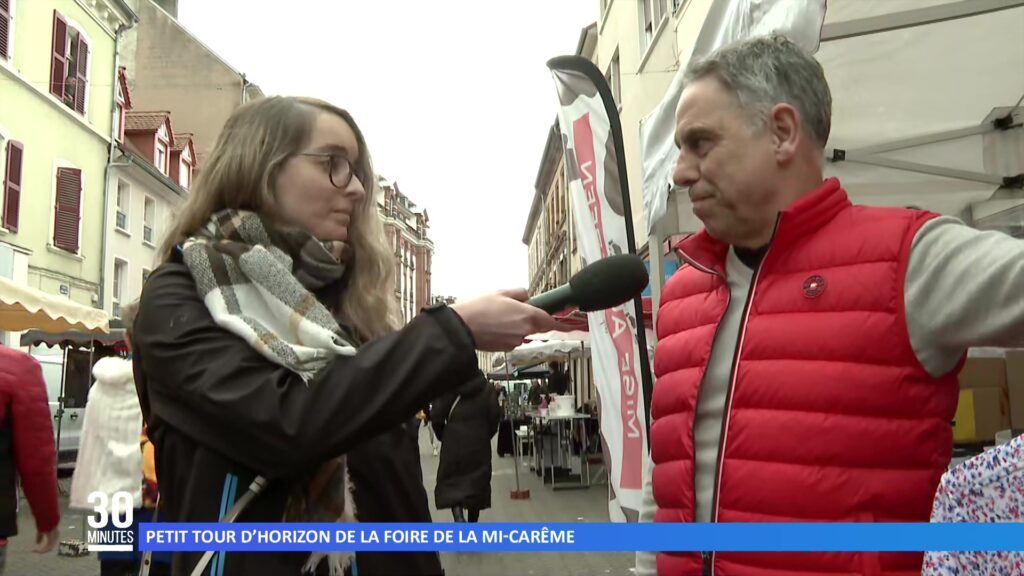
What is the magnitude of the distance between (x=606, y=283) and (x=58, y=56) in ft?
59.2

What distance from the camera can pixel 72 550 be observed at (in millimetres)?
6797

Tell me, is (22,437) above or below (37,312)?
below

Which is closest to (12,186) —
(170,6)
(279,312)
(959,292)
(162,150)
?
(162,150)

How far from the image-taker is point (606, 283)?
4.01 feet

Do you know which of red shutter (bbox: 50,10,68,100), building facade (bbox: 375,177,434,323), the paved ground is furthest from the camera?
red shutter (bbox: 50,10,68,100)

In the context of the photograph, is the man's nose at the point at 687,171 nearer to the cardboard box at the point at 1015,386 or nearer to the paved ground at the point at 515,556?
the paved ground at the point at 515,556

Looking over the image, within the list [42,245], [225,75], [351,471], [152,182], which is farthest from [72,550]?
[225,75]

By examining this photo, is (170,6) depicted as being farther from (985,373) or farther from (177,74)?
(985,373)

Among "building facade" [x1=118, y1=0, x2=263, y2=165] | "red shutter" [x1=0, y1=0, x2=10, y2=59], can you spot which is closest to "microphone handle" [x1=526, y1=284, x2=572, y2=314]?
"red shutter" [x1=0, y1=0, x2=10, y2=59]

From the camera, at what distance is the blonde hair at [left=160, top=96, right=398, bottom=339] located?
1285 millimetres

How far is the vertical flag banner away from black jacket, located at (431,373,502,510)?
0.78 meters

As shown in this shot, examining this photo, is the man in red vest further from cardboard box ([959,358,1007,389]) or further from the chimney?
the chimney

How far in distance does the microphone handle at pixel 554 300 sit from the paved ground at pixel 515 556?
2.51m

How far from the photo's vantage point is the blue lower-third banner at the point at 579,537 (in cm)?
108
